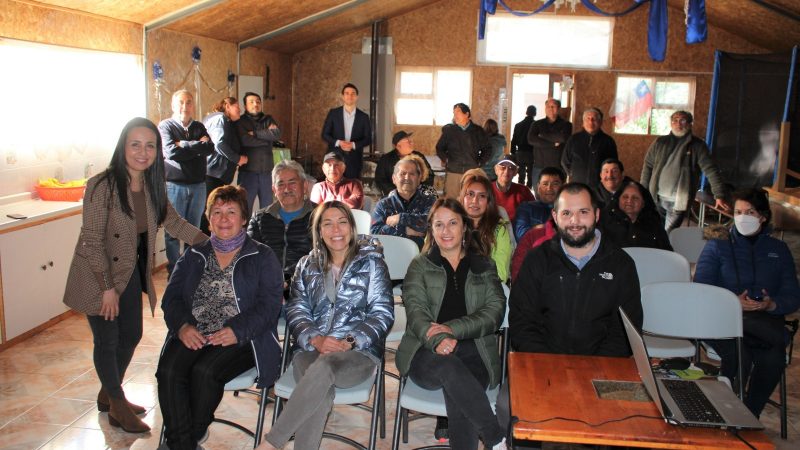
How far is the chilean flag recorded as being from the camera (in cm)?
1271

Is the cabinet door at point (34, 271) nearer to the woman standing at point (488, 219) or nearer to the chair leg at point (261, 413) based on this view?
the chair leg at point (261, 413)

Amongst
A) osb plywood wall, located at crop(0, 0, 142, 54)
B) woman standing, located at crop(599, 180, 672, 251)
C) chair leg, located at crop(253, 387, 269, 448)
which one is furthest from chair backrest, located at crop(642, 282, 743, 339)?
osb plywood wall, located at crop(0, 0, 142, 54)

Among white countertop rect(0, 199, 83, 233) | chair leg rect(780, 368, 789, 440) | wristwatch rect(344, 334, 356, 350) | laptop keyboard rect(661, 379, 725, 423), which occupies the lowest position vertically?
chair leg rect(780, 368, 789, 440)

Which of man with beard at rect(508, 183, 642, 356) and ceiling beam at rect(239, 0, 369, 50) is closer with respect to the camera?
man with beard at rect(508, 183, 642, 356)

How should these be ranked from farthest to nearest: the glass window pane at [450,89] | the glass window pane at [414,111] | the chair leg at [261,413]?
the glass window pane at [414,111]
the glass window pane at [450,89]
the chair leg at [261,413]

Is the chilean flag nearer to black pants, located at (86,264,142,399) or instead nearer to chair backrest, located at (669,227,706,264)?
chair backrest, located at (669,227,706,264)

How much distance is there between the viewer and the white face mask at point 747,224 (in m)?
3.84

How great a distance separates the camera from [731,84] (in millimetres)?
8969

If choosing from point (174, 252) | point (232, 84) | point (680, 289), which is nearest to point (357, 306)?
point (680, 289)

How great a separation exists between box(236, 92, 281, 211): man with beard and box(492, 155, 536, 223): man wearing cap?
9.30 ft

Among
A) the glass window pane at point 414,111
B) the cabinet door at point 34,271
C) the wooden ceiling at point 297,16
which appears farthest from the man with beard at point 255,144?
the glass window pane at point 414,111

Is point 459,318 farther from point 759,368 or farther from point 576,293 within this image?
point 759,368

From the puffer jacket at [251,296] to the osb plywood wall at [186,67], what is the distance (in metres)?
3.74

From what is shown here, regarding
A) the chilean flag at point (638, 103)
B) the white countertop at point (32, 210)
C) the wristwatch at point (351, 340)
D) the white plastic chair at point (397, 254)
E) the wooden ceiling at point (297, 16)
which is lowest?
the wristwatch at point (351, 340)
